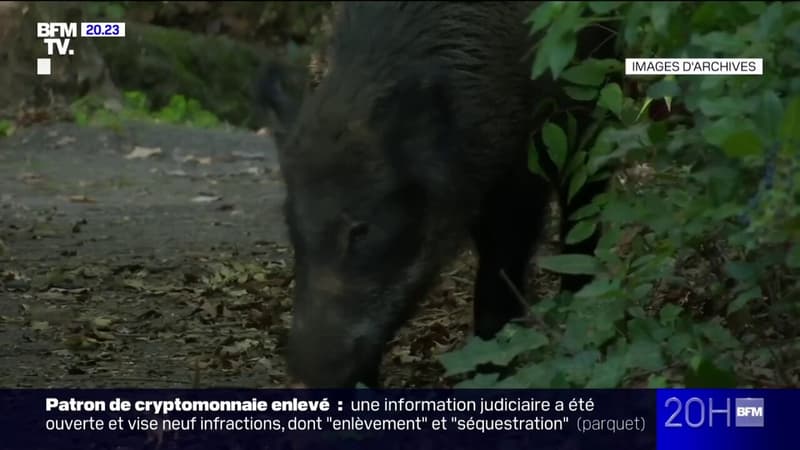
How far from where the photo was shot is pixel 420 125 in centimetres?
418

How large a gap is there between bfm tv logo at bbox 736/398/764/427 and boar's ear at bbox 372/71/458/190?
1.10 metres

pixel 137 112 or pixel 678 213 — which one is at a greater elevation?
pixel 137 112

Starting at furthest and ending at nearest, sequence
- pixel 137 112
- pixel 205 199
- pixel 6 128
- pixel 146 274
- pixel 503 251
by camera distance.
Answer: pixel 137 112
pixel 6 128
pixel 205 199
pixel 146 274
pixel 503 251

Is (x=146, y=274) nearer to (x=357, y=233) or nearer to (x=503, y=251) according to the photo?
(x=503, y=251)

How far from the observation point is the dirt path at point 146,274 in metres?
4.97

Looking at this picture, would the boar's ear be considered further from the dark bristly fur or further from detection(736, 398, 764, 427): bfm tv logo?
detection(736, 398, 764, 427): bfm tv logo

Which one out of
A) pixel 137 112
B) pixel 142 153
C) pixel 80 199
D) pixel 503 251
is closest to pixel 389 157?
pixel 503 251

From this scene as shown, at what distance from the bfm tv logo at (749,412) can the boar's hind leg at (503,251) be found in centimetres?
140

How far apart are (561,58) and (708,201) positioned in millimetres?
551

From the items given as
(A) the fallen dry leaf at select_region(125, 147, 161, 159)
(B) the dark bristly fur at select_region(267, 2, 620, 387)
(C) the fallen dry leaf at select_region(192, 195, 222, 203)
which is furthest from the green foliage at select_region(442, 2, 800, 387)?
(A) the fallen dry leaf at select_region(125, 147, 161, 159)

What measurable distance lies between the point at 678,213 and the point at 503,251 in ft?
4.50

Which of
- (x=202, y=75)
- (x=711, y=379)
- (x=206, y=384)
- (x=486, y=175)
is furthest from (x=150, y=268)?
(x=202, y=75)

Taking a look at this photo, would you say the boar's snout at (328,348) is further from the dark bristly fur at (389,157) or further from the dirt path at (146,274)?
the dirt path at (146,274)

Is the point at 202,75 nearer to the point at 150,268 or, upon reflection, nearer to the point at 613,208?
the point at 150,268
